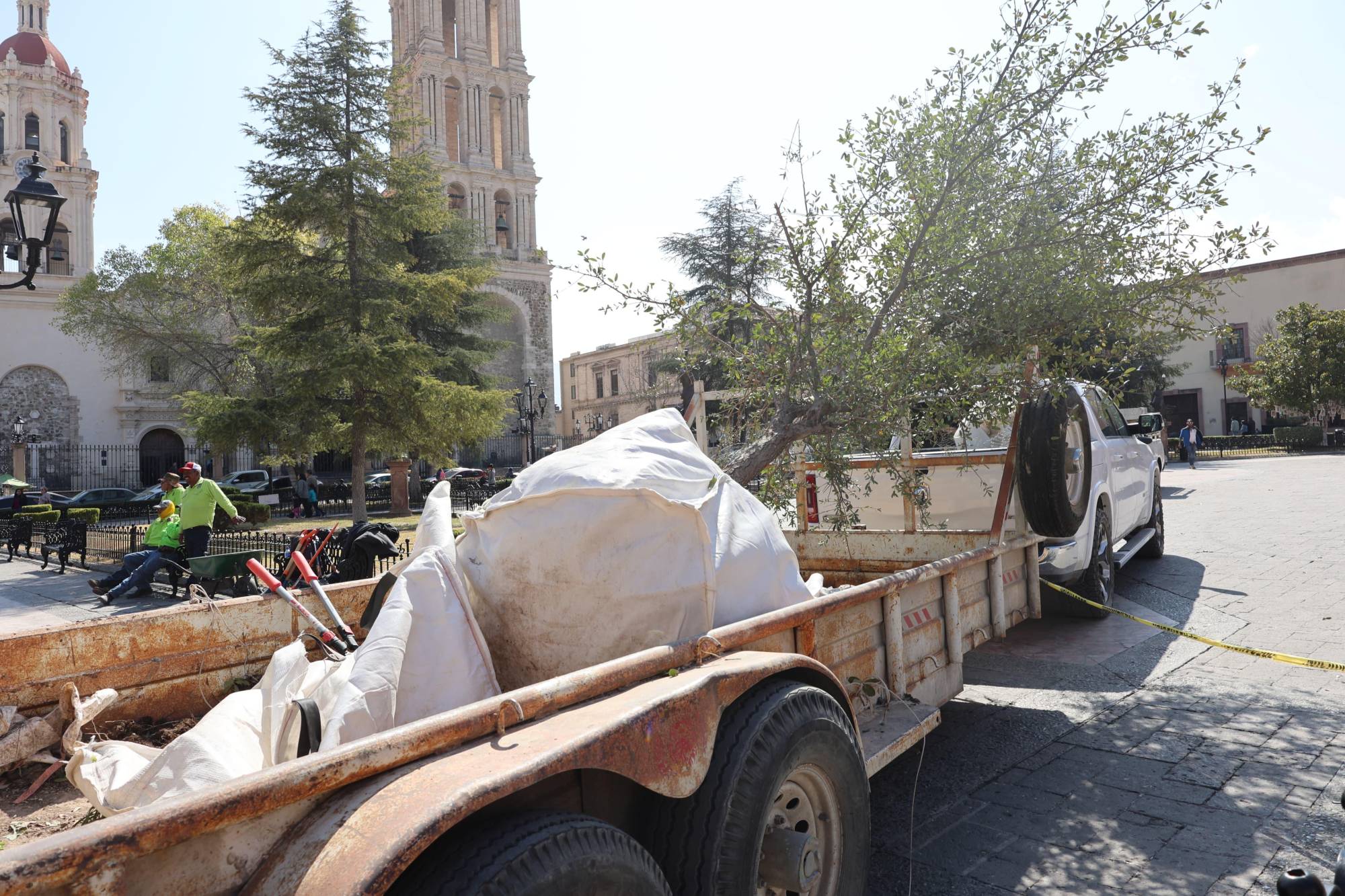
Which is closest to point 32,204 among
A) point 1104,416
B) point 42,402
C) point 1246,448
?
point 1104,416

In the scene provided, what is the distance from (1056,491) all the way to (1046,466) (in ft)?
0.59

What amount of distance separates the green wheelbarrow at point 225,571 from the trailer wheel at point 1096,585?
718 cm

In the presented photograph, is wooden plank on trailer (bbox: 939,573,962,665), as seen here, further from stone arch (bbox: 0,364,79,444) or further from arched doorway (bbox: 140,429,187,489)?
stone arch (bbox: 0,364,79,444)

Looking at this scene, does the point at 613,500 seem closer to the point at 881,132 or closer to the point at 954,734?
the point at 954,734

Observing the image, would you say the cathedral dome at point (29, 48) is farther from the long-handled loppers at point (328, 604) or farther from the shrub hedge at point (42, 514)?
the long-handled loppers at point (328, 604)

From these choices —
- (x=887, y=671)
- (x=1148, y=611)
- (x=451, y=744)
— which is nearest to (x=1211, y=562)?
(x=1148, y=611)

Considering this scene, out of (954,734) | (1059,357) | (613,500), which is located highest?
(1059,357)

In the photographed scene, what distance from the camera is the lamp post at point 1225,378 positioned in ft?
156

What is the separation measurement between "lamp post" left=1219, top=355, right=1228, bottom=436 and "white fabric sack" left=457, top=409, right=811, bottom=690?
174ft

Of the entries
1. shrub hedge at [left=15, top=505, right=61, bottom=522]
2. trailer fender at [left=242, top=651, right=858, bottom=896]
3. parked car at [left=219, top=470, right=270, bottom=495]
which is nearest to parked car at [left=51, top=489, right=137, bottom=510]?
parked car at [left=219, top=470, right=270, bottom=495]

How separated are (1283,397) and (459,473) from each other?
36555 mm

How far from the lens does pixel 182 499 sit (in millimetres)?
10820

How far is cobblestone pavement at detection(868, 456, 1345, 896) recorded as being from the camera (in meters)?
3.31

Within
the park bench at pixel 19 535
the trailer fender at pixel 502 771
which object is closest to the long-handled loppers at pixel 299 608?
the trailer fender at pixel 502 771
